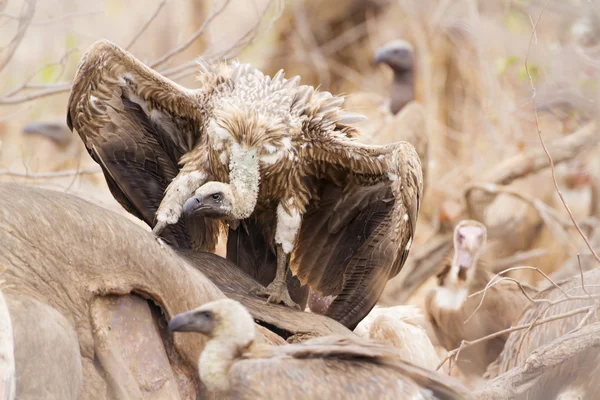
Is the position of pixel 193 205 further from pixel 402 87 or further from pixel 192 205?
pixel 402 87

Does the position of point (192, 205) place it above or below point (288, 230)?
above

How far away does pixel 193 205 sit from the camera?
4.51 metres

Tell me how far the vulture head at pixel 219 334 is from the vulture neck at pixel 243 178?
Result: 1.34 metres

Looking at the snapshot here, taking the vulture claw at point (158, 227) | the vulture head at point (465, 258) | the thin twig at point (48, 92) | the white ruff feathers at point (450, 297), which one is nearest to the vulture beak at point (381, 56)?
the vulture head at point (465, 258)

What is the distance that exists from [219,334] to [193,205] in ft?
4.15

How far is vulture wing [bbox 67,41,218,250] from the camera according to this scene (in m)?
4.68

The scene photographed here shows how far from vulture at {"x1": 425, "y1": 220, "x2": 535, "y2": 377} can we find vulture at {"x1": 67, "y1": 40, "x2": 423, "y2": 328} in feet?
5.69

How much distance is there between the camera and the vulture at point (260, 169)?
4.66 metres

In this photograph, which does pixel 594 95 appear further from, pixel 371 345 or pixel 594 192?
pixel 371 345

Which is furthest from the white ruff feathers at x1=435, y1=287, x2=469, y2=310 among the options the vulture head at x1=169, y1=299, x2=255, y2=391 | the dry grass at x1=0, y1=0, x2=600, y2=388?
the vulture head at x1=169, y1=299, x2=255, y2=391

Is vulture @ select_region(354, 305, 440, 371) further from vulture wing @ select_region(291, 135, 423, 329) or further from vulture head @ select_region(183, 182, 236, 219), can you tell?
vulture head @ select_region(183, 182, 236, 219)

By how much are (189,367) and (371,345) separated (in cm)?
84

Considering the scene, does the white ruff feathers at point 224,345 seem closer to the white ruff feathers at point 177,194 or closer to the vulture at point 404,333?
the white ruff feathers at point 177,194

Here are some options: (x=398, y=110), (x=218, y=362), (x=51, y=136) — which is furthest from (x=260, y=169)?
(x=51, y=136)
